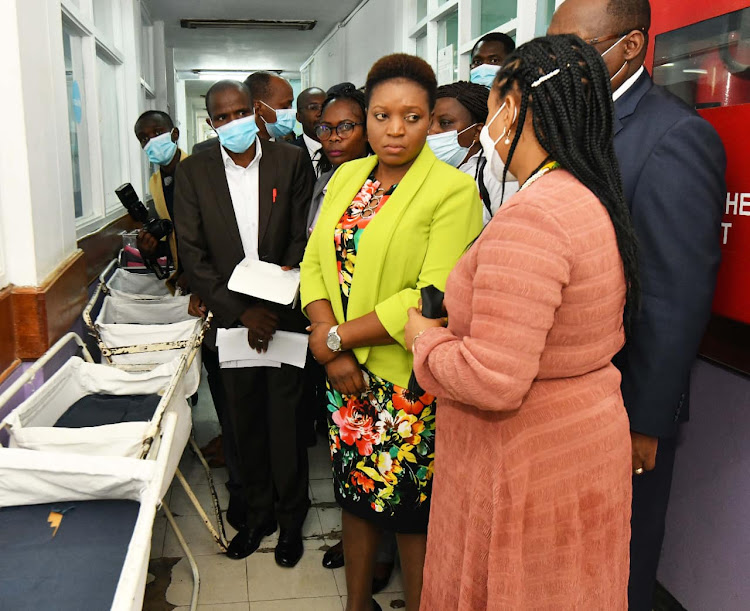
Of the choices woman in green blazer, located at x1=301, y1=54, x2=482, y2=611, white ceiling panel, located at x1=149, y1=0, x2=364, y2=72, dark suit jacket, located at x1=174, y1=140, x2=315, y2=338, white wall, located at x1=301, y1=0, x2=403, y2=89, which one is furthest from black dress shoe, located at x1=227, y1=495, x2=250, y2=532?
white ceiling panel, located at x1=149, y1=0, x2=364, y2=72

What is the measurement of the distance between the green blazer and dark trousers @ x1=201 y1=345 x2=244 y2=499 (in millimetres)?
1035

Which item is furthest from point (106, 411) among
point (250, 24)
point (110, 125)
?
point (250, 24)

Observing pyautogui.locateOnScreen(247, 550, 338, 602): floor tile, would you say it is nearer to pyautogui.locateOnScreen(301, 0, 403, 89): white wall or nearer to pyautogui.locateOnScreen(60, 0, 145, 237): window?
pyautogui.locateOnScreen(60, 0, 145, 237): window

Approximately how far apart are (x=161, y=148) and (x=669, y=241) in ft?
10.2

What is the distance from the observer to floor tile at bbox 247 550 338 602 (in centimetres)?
227

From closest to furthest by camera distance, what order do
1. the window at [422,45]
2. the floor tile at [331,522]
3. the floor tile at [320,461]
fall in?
the floor tile at [331,522] < the floor tile at [320,461] < the window at [422,45]

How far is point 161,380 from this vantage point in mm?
2318

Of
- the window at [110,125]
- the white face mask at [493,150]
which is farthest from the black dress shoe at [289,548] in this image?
the window at [110,125]

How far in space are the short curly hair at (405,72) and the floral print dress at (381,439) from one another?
0.91 feet

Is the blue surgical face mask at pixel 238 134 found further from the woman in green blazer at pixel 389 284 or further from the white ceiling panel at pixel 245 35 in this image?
the white ceiling panel at pixel 245 35

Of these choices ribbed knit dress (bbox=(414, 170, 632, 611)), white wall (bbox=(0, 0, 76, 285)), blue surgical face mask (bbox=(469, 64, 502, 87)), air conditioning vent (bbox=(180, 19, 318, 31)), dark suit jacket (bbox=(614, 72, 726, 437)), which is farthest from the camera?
air conditioning vent (bbox=(180, 19, 318, 31))

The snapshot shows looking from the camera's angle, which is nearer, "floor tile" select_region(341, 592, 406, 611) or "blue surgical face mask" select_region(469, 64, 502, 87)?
"floor tile" select_region(341, 592, 406, 611)

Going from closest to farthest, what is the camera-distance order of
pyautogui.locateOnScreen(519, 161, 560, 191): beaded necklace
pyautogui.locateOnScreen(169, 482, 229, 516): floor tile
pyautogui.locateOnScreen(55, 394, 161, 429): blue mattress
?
pyautogui.locateOnScreen(519, 161, 560, 191): beaded necklace → pyautogui.locateOnScreen(55, 394, 161, 429): blue mattress → pyautogui.locateOnScreen(169, 482, 229, 516): floor tile

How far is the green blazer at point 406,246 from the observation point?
172 centimetres
